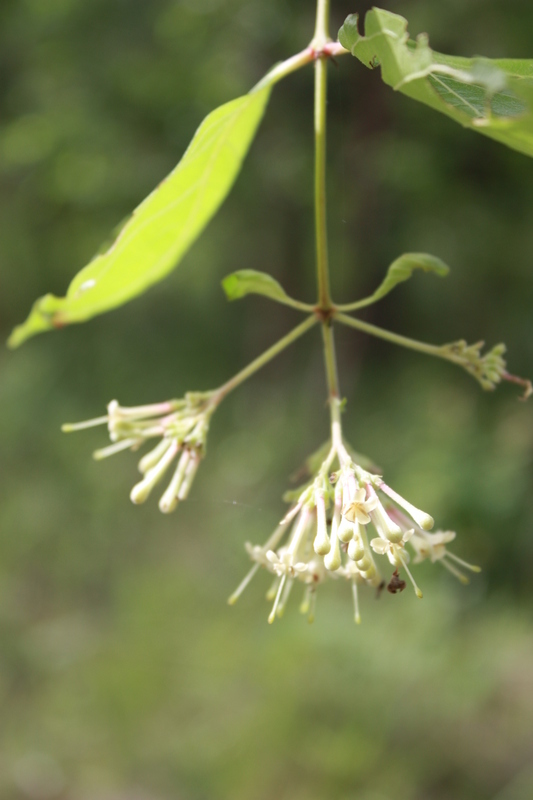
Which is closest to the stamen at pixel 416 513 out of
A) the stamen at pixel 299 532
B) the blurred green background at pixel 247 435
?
the stamen at pixel 299 532

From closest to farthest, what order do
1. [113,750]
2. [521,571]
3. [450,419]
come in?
[521,571]
[450,419]
[113,750]

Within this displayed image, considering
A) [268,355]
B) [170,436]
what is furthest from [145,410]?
[268,355]

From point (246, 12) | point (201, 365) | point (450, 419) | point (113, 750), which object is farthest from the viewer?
point (201, 365)

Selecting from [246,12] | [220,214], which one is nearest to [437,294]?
[220,214]

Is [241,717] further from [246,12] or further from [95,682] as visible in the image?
[246,12]

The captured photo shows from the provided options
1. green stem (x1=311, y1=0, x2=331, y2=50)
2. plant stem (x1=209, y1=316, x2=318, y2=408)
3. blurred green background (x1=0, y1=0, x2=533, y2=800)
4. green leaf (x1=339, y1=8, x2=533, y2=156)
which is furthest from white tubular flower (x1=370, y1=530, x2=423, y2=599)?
blurred green background (x1=0, y1=0, x2=533, y2=800)

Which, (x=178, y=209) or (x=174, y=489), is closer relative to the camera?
(x=178, y=209)

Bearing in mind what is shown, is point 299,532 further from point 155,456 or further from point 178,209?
point 178,209
